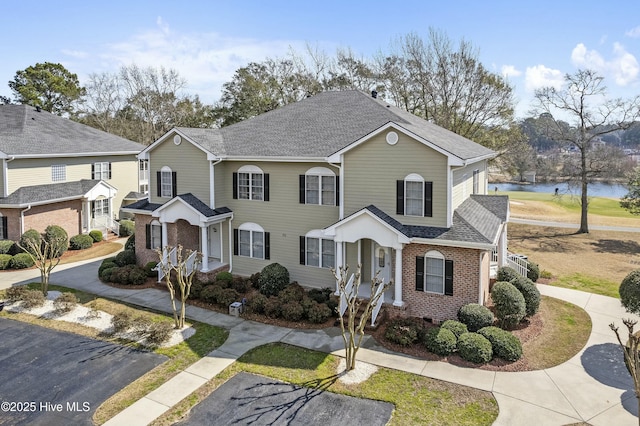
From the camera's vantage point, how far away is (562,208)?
49906mm

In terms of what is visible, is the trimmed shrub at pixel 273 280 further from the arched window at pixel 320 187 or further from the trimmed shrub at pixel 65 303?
the trimmed shrub at pixel 65 303

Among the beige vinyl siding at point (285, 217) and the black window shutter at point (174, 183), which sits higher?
the black window shutter at point (174, 183)

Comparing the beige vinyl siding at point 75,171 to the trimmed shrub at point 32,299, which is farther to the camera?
the beige vinyl siding at point 75,171

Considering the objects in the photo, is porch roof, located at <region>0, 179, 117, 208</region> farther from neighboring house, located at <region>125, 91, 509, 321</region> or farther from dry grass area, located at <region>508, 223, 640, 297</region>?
dry grass area, located at <region>508, 223, 640, 297</region>

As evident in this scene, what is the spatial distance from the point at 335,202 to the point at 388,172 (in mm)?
3087

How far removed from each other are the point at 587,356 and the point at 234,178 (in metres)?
16.2

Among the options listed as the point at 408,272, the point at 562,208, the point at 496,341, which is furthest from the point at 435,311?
the point at 562,208

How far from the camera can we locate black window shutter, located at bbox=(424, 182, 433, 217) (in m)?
16.9

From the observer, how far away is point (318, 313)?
16.5m

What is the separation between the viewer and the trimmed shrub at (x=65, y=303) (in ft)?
57.5

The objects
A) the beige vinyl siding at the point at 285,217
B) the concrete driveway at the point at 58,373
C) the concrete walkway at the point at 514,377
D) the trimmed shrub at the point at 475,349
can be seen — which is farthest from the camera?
the beige vinyl siding at the point at 285,217

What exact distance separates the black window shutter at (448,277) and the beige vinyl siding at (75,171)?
26.1 meters

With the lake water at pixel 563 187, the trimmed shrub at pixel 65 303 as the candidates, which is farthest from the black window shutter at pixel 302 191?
the lake water at pixel 563 187

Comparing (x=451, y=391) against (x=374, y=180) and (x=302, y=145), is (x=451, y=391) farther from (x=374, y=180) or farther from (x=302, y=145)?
(x=302, y=145)
